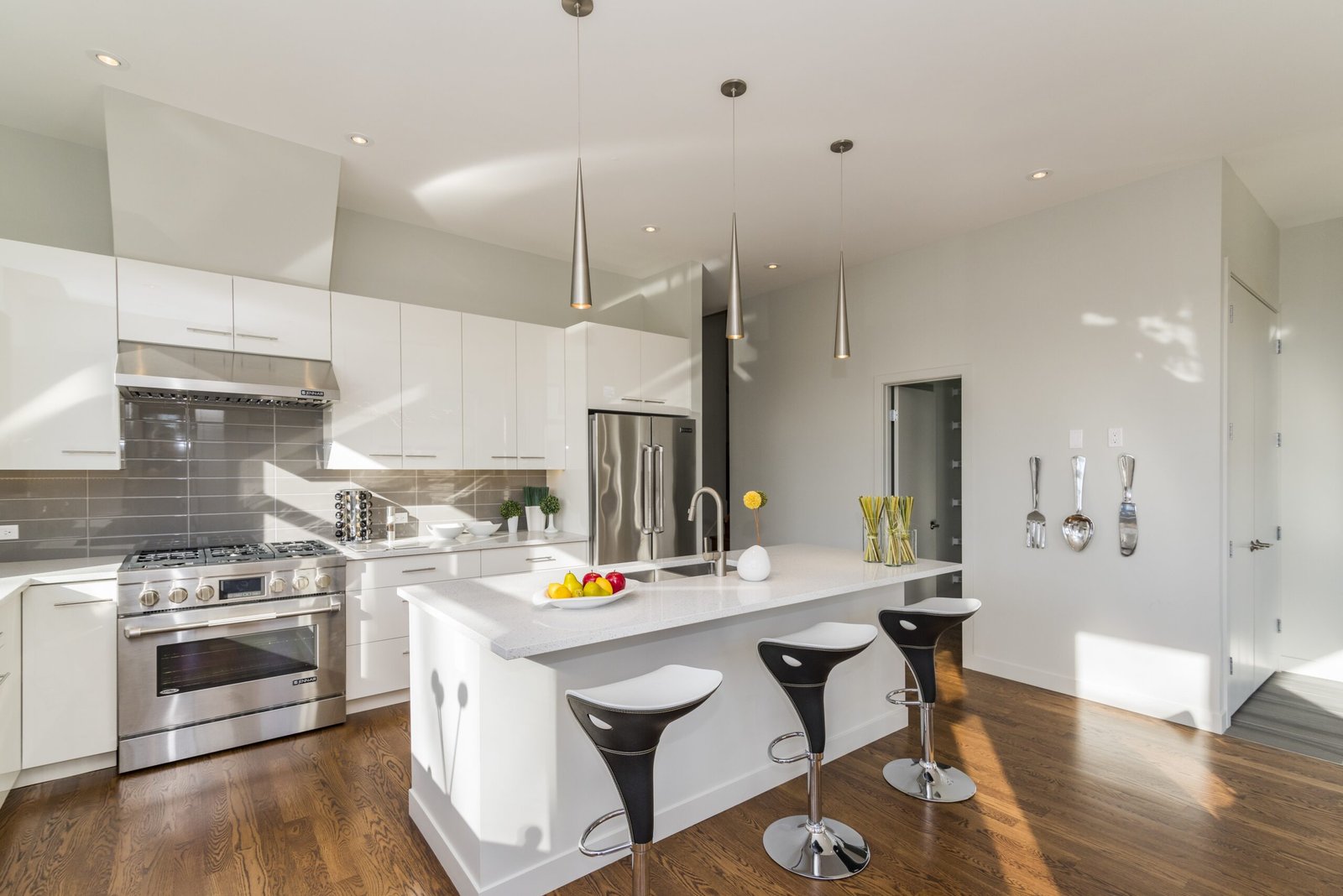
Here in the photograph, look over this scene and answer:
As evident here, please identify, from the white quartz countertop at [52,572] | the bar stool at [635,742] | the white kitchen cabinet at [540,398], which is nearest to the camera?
the bar stool at [635,742]

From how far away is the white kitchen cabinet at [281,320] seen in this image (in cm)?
320

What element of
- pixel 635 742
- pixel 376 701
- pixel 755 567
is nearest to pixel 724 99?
pixel 755 567

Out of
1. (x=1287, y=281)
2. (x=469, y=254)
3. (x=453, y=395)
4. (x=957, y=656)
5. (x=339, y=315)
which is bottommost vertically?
(x=957, y=656)

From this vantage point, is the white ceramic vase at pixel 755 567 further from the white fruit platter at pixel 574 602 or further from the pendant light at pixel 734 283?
the pendant light at pixel 734 283

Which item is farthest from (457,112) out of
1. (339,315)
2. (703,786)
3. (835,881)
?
(835,881)

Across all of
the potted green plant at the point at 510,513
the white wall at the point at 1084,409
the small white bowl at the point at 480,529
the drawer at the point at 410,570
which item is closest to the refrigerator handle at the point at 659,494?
Answer: the potted green plant at the point at 510,513

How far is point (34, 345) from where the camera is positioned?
2738mm

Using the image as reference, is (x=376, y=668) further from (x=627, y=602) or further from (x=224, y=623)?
(x=627, y=602)

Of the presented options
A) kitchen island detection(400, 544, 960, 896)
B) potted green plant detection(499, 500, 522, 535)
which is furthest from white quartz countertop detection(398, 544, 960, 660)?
potted green plant detection(499, 500, 522, 535)

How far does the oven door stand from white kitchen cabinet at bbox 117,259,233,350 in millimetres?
1294

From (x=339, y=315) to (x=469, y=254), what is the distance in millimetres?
1212

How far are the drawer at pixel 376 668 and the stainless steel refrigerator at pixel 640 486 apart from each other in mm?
1299

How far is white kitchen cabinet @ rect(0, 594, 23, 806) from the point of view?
243 centimetres

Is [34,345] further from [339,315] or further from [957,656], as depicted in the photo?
[957,656]
